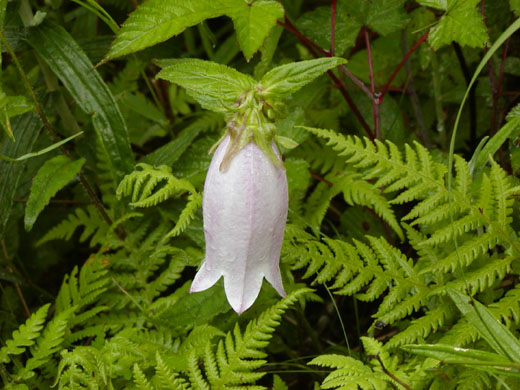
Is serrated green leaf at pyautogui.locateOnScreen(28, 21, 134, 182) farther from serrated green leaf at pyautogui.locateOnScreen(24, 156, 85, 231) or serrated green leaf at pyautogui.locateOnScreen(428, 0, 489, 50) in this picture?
serrated green leaf at pyautogui.locateOnScreen(428, 0, 489, 50)

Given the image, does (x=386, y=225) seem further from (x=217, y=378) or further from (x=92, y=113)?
(x=92, y=113)

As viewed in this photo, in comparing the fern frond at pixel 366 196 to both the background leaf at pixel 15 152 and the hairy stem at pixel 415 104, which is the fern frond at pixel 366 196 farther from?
the background leaf at pixel 15 152

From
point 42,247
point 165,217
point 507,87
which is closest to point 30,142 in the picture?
point 165,217

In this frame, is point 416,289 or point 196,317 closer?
point 416,289

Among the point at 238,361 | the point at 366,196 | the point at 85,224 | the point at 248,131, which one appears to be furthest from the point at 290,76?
the point at 85,224

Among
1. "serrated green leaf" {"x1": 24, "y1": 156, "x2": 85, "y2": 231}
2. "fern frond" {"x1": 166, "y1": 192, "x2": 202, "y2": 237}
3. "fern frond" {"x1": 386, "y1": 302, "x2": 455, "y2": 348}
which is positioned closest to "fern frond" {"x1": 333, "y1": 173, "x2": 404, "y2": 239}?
"fern frond" {"x1": 386, "y1": 302, "x2": 455, "y2": 348}

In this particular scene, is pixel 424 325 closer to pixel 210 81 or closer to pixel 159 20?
pixel 210 81
